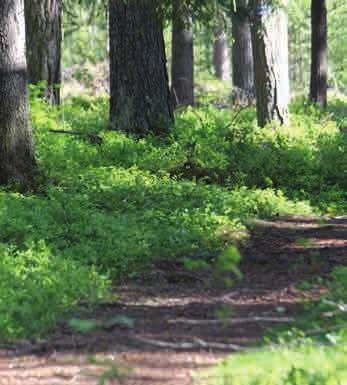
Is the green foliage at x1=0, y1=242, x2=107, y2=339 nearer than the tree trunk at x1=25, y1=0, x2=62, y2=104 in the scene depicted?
Yes

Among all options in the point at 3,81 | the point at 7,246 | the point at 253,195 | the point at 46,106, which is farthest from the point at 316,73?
the point at 7,246

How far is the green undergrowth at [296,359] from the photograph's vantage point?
426cm

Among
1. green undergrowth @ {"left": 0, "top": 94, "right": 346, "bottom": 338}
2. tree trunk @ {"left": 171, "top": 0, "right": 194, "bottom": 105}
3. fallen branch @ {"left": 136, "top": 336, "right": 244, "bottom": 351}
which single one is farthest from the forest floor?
tree trunk @ {"left": 171, "top": 0, "right": 194, "bottom": 105}

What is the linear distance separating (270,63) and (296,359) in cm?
942

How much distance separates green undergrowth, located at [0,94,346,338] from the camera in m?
6.75

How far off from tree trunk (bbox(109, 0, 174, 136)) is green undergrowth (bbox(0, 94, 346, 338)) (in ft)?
1.44

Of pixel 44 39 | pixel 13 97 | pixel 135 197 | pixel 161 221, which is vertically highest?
pixel 44 39

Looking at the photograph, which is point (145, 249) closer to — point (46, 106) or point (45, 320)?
point (45, 320)

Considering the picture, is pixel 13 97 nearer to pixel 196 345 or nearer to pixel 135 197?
pixel 135 197

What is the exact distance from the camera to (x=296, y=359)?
455 centimetres

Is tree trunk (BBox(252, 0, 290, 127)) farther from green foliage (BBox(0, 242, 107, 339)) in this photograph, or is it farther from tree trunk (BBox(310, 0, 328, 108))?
green foliage (BBox(0, 242, 107, 339))

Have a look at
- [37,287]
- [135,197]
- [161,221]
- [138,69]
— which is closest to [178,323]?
[37,287]

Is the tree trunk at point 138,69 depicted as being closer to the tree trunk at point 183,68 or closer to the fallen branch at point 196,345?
the tree trunk at point 183,68

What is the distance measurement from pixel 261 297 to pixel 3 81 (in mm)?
4523
